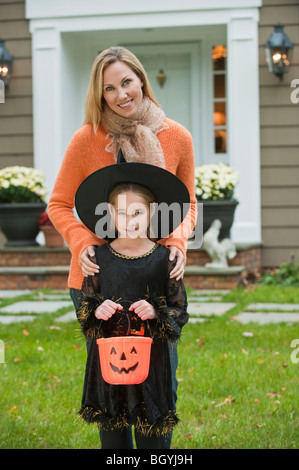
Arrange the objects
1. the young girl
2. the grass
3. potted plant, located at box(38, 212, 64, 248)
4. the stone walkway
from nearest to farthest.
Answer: the young girl, the grass, the stone walkway, potted plant, located at box(38, 212, 64, 248)

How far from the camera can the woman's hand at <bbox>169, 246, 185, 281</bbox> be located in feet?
7.34

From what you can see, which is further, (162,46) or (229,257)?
(162,46)

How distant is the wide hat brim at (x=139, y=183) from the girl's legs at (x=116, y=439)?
649mm

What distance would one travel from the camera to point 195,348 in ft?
14.2

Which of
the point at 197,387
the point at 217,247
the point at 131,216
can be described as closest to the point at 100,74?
the point at 131,216

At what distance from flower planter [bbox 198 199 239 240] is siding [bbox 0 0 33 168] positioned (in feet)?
7.56

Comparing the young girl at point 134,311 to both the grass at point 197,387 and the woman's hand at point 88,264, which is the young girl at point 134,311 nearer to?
the woman's hand at point 88,264

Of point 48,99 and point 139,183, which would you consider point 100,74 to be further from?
point 48,99

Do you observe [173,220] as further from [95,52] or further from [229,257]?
[95,52]

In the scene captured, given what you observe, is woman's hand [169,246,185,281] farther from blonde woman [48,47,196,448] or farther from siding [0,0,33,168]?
siding [0,0,33,168]

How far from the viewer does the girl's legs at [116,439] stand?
2293mm

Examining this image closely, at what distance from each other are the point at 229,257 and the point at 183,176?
4623 millimetres
